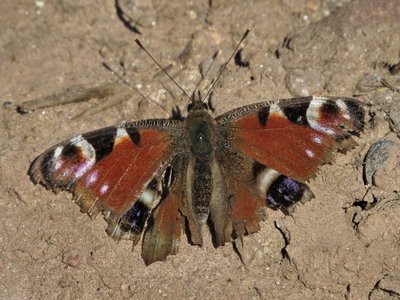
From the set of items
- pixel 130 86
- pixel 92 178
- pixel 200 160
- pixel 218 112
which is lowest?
pixel 92 178

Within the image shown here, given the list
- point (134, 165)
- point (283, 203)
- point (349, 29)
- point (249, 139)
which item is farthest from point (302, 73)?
point (134, 165)

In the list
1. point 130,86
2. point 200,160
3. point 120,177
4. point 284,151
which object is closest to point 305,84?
point 284,151

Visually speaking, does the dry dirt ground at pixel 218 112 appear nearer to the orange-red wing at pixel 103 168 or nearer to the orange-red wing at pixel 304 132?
the orange-red wing at pixel 304 132

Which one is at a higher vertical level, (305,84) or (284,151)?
(305,84)

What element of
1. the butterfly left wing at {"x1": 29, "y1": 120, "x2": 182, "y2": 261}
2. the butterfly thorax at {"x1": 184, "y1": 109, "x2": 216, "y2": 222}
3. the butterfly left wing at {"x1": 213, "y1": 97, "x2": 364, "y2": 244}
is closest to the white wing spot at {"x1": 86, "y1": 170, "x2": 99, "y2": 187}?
the butterfly left wing at {"x1": 29, "y1": 120, "x2": 182, "y2": 261}

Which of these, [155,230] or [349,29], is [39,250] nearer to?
[155,230]

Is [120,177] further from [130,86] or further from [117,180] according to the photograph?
[130,86]

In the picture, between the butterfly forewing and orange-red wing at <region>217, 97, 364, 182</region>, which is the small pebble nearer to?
orange-red wing at <region>217, 97, 364, 182</region>
